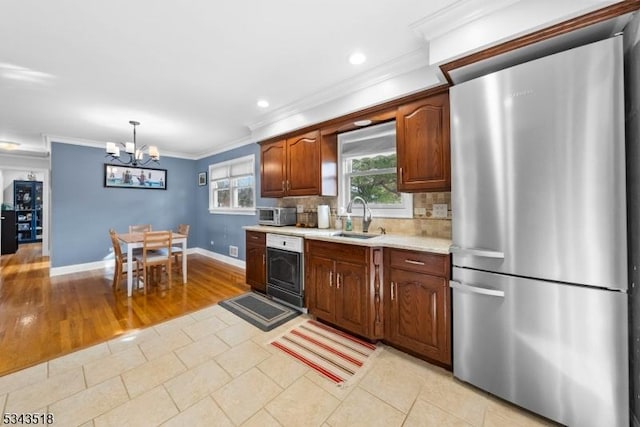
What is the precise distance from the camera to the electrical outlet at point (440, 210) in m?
2.36

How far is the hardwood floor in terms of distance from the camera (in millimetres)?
2230

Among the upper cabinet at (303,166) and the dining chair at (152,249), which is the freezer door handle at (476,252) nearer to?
the upper cabinet at (303,166)

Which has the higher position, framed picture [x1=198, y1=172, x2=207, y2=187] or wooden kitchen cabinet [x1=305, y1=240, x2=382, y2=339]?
framed picture [x1=198, y1=172, x2=207, y2=187]

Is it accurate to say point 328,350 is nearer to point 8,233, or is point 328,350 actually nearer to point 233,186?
point 233,186

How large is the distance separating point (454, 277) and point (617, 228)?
2.72 ft

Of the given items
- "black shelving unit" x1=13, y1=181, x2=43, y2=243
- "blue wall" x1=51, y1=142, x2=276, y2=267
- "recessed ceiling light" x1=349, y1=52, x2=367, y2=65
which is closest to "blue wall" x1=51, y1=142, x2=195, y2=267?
"blue wall" x1=51, y1=142, x2=276, y2=267

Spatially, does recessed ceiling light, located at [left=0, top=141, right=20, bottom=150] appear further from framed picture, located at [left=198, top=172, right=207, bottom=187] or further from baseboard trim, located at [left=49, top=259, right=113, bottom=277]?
framed picture, located at [left=198, top=172, right=207, bottom=187]

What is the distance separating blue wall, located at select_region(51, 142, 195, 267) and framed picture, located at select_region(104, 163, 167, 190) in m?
0.09

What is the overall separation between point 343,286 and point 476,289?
1.10 meters

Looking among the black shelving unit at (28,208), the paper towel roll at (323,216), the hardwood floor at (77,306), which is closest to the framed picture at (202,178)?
the hardwood floor at (77,306)

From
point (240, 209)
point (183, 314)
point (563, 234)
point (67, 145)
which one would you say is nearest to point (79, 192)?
point (67, 145)

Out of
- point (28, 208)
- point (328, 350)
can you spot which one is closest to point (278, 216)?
point (328, 350)

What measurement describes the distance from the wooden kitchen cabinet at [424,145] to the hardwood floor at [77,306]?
278 cm

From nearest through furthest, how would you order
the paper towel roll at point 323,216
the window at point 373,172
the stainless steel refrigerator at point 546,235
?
the stainless steel refrigerator at point 546,235 < the window at point 373,172 < the paper towel roll at point 323,216
